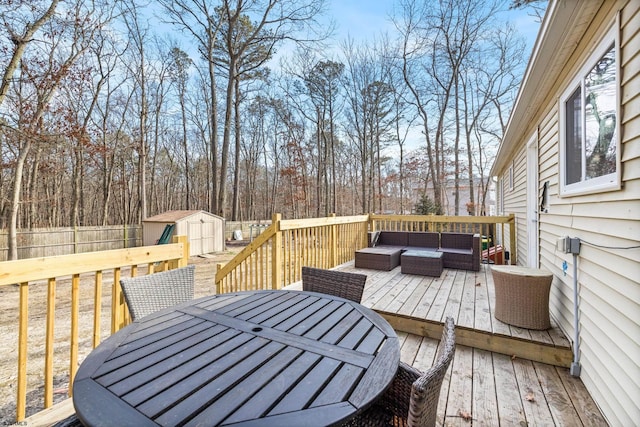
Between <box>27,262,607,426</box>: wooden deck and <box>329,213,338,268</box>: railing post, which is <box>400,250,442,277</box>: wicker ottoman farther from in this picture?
<box>329,213,338,268</box>: railing post

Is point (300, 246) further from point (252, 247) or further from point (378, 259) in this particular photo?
point (378, 259)

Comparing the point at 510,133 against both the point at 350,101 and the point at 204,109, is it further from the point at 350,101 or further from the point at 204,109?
the point at 204,109

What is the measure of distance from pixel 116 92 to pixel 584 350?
20136mm

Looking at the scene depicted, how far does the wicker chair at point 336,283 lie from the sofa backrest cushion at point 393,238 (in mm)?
3863

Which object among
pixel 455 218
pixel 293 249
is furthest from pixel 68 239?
pixel 455 218

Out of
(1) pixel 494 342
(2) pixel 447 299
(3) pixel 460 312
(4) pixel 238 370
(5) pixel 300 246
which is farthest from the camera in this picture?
(5) pixel 300 246

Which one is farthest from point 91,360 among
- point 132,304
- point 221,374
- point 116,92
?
point 116,92

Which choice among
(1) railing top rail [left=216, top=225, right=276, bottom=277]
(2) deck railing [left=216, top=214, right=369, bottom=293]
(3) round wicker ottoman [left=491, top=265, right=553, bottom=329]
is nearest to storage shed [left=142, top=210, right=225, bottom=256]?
(2) deck railing [left=216, top=214, right=369, bottom=293]

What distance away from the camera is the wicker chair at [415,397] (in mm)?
870

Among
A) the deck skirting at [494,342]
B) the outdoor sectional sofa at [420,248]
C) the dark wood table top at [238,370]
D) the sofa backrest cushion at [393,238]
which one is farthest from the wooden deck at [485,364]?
the sofa backrest cushion at [393,238]

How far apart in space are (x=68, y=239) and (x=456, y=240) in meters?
14.9

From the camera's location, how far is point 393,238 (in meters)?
6.01

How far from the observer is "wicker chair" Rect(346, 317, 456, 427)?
0.87 m

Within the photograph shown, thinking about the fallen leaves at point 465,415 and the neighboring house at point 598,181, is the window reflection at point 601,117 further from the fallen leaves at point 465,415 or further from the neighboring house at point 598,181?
the fallen leaves at point 465,415
